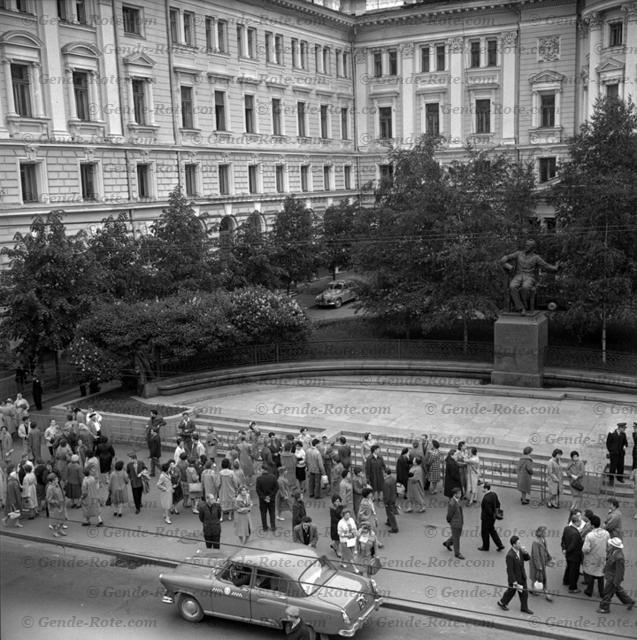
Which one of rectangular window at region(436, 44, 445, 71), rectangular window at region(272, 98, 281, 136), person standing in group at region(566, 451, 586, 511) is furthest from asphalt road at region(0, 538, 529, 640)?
rectangular window at region(436, 44, 445, 71)

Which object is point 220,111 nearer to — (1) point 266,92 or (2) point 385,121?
(1) point 266,92

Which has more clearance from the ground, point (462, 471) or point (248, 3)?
point (248, 3)

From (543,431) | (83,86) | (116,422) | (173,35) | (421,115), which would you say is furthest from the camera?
(421,115)

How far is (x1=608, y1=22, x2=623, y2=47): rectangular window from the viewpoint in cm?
4901

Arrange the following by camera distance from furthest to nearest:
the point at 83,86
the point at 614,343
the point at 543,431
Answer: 1. the point at 83,86
2. the point at 614,343
3. the point at 543,431

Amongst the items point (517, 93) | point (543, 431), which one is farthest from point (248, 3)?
point (543, 431)

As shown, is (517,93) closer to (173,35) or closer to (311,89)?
(311,89)

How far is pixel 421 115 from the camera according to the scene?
2382 inches

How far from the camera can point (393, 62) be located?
61.3 meters

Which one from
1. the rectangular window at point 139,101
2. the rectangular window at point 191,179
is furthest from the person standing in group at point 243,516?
the rectangular window at point 191,179

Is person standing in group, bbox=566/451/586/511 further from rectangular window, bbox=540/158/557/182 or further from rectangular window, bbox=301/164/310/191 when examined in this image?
rectangular window, bbox=301/164/310/191

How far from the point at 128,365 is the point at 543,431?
1385 centimetres

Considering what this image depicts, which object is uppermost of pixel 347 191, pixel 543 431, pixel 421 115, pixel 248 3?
pixel 248 3

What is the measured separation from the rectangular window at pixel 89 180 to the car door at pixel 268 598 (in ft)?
99.0
